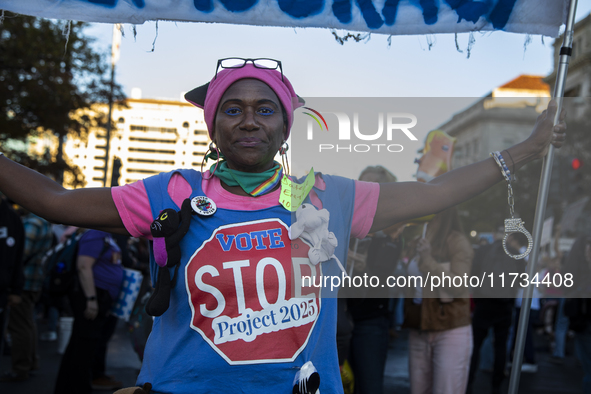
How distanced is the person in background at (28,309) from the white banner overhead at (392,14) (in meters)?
4.91

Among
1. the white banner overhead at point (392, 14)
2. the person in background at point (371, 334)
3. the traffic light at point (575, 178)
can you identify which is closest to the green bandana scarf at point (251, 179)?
the white banner overhead at point (392, 14)

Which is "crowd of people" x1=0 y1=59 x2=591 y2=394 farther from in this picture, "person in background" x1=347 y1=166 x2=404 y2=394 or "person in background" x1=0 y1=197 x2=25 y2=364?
"person in background" x1=0 y1=197 x2=25 y2=364

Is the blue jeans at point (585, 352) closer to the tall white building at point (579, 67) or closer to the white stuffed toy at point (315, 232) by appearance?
the tall white building at point (579, 67)

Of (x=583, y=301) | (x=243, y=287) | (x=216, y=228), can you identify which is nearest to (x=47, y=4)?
(x=216, y=228)

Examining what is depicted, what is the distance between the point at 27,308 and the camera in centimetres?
636

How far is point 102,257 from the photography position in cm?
548

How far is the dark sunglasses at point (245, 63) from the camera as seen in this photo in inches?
79.5

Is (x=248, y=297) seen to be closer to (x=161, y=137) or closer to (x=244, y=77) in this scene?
(x=244, y=77)

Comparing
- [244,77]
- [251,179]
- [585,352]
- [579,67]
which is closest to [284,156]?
[251,179]

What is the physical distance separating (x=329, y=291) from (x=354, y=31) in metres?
1.16

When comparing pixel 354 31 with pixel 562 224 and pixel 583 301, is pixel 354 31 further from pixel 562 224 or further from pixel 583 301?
pixel 562 224

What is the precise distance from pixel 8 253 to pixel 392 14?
4196 mm

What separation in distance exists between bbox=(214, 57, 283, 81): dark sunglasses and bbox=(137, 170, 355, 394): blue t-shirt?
1.73 feet

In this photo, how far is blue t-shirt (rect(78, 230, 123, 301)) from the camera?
5.41 metres
